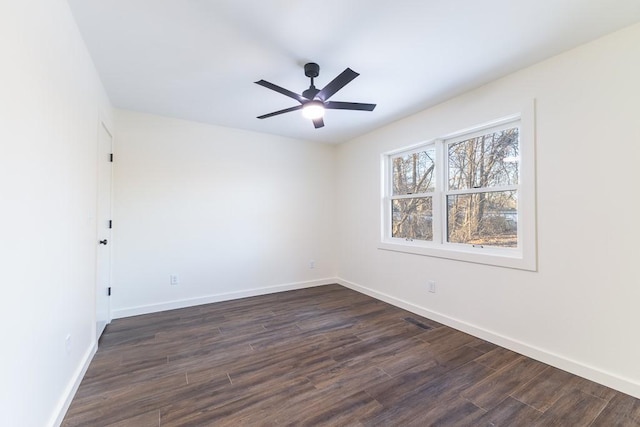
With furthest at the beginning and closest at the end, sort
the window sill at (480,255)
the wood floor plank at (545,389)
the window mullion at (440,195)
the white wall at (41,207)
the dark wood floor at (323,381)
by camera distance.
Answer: the window mullion at (440,195)
the window sill at (480,255)
the wood floor plank at (545,389)
the dark wood floor at (323,381)
the white wall at (41,207)

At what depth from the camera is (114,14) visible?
5.89 ft

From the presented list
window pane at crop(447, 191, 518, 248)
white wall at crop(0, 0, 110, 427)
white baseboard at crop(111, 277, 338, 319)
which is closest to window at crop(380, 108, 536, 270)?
window pane at crop(447, 191, 518, 248)

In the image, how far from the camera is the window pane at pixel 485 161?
8.74 feet

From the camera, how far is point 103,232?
112 inches

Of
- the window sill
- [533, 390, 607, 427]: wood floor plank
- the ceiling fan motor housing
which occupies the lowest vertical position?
[533, 390, 607, 427]: wood floor plank

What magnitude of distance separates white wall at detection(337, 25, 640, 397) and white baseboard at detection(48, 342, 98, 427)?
3.26 meters

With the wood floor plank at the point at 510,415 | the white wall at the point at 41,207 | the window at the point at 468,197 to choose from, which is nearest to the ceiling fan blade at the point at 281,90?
the white wall at the point at 41,207

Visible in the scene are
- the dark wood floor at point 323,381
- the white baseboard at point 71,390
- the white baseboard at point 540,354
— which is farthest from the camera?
the white baseboard at point 540,354

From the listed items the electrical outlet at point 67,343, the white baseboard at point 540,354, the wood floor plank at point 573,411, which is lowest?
the wood floor plank at point 573,411

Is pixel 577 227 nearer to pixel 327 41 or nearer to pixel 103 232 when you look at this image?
pixel 327 41

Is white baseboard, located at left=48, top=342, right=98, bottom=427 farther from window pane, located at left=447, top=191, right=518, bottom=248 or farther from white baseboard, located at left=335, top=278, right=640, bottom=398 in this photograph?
window pane, located at left=447, top=191, right=518, bottom=248

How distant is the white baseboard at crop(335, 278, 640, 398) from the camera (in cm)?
191

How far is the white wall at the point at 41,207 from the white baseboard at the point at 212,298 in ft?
4.11

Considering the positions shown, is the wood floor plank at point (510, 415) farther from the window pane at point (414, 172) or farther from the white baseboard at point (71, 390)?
the white baseboard at point (71, 390)
